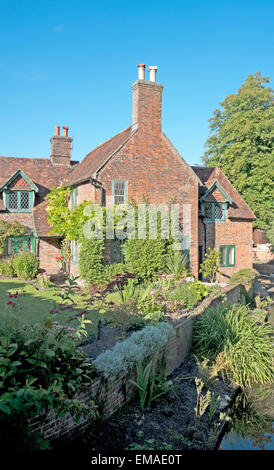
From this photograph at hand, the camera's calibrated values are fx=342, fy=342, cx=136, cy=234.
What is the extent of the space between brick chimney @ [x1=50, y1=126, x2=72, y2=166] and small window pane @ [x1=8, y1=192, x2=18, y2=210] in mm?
4185

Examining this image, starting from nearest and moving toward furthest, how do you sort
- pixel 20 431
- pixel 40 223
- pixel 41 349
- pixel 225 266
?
pixel 20 431 < pixel 41 349 < pixel 40 223 < pixel 225 266

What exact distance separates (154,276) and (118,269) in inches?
69.1

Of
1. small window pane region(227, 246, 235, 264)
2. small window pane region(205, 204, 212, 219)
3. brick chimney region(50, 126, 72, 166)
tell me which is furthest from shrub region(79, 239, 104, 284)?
small window pane region(227, 246, 235, 264)

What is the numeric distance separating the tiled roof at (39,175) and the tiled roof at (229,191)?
29.1ft

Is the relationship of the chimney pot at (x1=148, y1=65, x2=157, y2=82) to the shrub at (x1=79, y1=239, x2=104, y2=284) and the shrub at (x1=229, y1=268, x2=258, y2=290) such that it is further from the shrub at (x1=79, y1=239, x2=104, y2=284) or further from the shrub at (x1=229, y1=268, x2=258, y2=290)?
the shrub at (x1=229, y1=268, x2=258, y2=290)

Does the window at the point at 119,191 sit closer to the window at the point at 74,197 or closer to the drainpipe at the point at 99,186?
the drainpipe at the point at 99,186

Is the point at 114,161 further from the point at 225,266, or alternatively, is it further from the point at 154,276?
the point at 225,266

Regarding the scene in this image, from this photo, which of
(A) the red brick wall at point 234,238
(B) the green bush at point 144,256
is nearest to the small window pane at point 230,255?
(A) the red brick wall at point 234,238

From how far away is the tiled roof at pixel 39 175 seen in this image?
19.2 meters

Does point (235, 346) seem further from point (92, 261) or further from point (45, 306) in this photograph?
point (92, 261)

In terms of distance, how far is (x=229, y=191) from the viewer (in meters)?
22.4

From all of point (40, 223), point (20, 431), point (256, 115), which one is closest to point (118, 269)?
point (40, 223)

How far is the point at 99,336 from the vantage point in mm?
8133

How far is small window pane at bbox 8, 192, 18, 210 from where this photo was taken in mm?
19219
